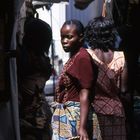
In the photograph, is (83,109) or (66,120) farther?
(66,120)

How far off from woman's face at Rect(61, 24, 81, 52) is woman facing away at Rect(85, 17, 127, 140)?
519 millimetres

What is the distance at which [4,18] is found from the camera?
151 inches

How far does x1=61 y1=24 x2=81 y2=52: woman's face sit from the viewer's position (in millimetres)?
4504

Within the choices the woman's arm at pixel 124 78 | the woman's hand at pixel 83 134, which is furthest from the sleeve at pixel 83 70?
the woman's arm at pixel 124 78

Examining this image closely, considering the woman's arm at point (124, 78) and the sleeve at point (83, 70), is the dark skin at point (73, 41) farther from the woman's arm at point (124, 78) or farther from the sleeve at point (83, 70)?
the woman's arm at point (124, 78)

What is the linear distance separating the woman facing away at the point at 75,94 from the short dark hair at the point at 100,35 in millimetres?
676

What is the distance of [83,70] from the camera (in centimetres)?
434

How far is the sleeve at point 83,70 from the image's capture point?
434 centimetres

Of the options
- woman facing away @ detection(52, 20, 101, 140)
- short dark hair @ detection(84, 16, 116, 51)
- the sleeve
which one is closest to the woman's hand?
woman facing away @ detection(52, 20, 101, 140)

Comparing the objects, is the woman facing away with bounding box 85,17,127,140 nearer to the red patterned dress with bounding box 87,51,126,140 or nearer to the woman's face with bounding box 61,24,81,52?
the red patterned dress with bounding box 87,51,126,140

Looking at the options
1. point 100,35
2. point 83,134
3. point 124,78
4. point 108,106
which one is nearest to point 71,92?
point 83,134

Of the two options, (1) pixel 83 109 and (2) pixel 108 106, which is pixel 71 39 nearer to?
(1) pixel 83 109

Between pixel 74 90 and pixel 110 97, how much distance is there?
63 cm

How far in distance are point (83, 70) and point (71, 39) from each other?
1.07ft
